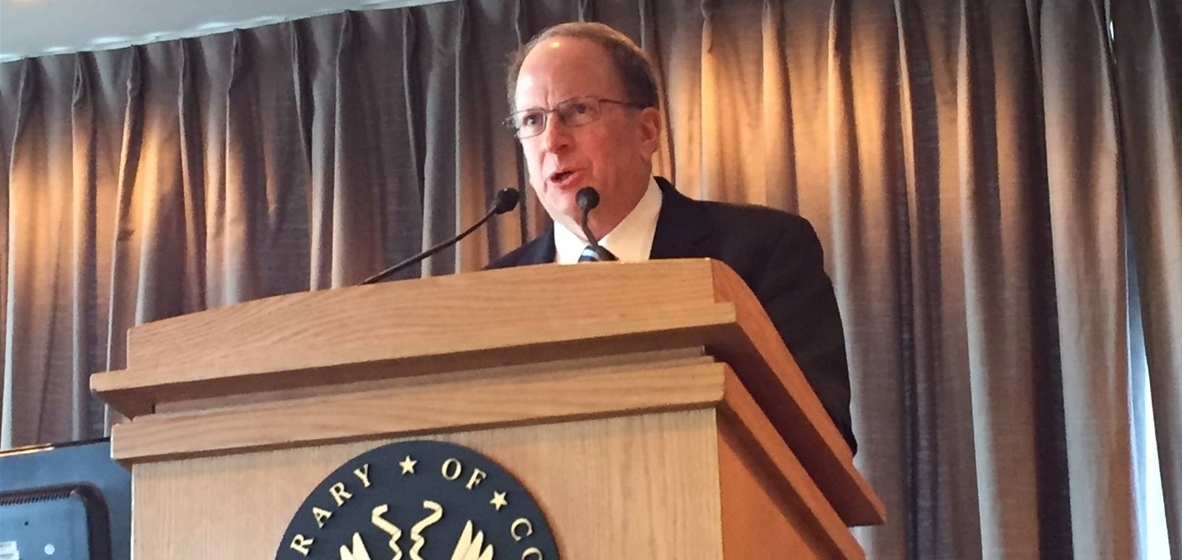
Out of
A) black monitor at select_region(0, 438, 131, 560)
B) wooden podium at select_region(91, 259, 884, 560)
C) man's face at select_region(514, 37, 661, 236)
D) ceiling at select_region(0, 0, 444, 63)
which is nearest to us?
wooden podium at select_region(91, 259, 884, 560)

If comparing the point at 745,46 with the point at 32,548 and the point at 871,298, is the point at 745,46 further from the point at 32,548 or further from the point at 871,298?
the point at 32,548

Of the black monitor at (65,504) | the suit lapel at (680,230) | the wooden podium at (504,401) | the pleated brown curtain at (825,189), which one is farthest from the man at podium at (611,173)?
the pleated brown curtain at (825,189)

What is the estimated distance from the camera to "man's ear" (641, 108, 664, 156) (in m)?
1.97

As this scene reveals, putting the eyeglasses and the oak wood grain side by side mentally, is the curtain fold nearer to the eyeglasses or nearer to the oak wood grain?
the eyeglasses

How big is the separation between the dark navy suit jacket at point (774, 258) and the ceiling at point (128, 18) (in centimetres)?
163

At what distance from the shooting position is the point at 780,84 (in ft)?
9.64

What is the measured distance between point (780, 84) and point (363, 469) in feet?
7.36

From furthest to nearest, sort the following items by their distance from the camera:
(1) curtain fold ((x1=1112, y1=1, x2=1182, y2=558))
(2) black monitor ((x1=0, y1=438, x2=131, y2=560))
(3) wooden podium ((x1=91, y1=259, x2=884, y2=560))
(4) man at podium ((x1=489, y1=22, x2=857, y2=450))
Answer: (1) curtain fold ((x1=1112, y1=1, x2=1182, y2=558))
(4) man at podium ((x1=489, y1=22, x2=857, y2=450))
(2) black monitor ((x1=0, y1=438, x2=131, y2=560))
(3) wooden podium ((x1=91, y1=259, x2=884, y2=560))

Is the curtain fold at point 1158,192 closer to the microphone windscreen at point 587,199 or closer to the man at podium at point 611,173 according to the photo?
the man at podium at point 611,173

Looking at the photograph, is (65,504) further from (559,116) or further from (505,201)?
(559,116)

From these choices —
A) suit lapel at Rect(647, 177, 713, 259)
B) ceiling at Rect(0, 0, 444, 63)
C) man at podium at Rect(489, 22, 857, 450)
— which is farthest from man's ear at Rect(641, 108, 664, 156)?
ceiling at Rect(0, 0, 444, 63)

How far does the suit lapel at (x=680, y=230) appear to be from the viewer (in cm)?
174

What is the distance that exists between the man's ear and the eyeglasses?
0.31ft

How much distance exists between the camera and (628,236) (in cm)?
185
